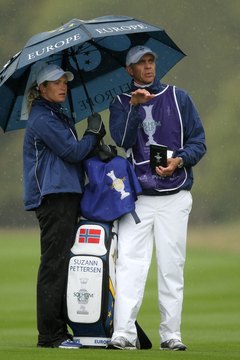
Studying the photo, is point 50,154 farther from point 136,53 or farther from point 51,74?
point 136,53

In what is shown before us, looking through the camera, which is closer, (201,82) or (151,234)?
(151,234)

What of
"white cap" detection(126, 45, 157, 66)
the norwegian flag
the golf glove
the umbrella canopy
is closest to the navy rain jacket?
the golf glove

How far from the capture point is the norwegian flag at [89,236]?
729 cm

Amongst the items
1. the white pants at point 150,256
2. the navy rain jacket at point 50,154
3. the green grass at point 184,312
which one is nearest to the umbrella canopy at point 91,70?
the navy rain jacket at point 50,154

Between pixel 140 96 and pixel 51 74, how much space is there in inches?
19.7

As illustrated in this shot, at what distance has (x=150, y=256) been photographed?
7371mm

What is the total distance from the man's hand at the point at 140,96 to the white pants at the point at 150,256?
20.0 inches

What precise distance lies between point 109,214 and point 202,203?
115 ft

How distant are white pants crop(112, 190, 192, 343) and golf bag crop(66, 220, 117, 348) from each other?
5 centimetres

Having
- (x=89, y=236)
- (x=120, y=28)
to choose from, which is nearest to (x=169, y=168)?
(x=89, y=236)

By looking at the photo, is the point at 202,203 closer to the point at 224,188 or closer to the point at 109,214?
the point at 224,188

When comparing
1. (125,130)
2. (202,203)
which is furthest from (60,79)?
(202,203)

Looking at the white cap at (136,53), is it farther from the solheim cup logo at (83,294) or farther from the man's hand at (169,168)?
the solheim cup logo at (83,294)

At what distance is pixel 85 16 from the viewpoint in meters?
45.5
